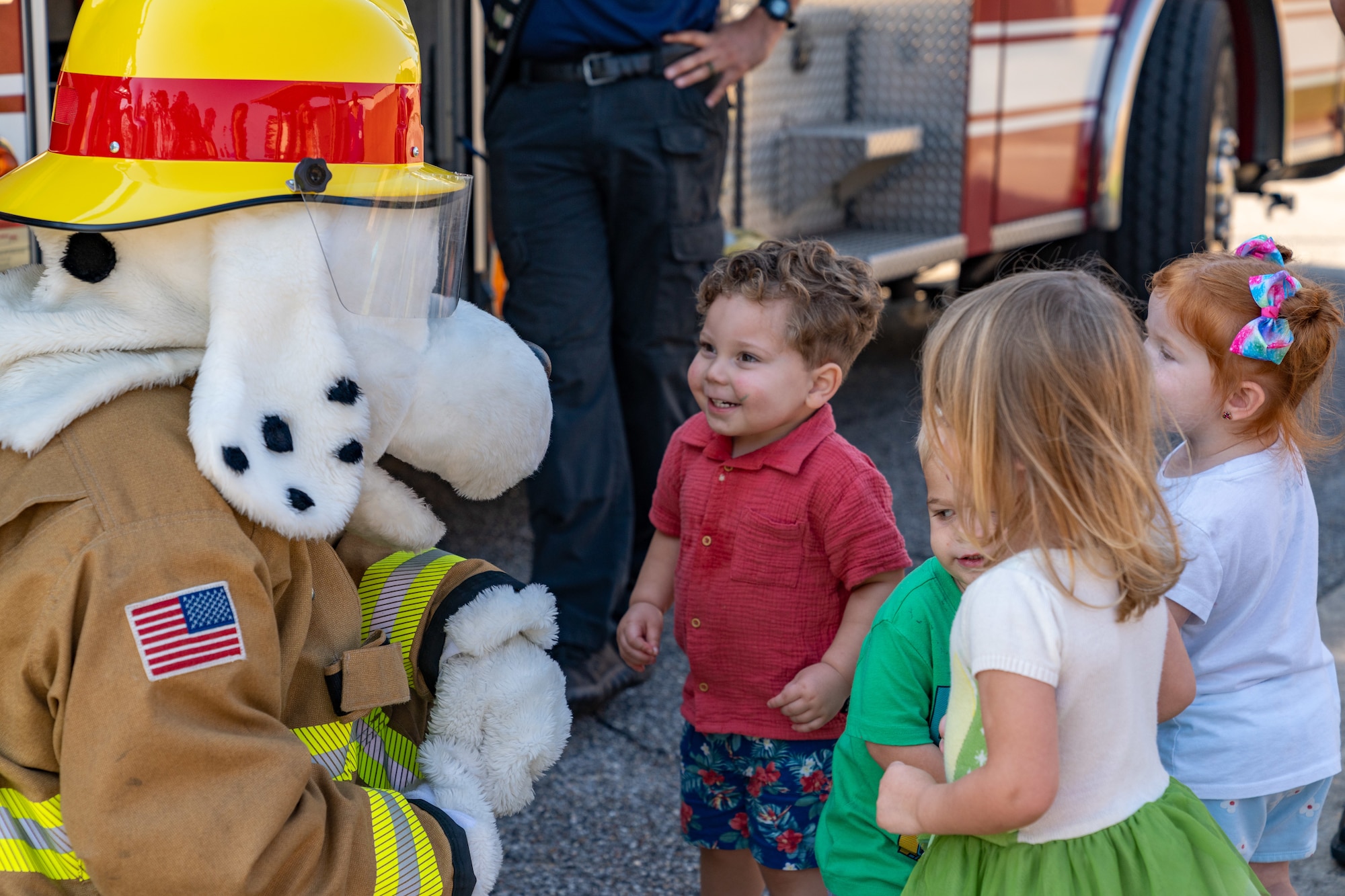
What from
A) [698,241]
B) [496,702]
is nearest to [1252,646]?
[496,702]

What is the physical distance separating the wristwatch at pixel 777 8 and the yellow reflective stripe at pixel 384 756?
218 centimetres

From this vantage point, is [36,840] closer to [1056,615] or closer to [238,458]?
[238,458]

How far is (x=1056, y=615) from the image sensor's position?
134 cm

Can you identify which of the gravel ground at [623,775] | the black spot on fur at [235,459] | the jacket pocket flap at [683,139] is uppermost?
the jacket pocket flap at [683,139]

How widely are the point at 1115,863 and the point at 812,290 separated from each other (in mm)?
910

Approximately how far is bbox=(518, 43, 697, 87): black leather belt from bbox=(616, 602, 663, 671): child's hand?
54.9 inches

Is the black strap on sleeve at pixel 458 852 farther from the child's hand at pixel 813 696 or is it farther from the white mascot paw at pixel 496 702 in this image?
the child's hand at pixel 813 696

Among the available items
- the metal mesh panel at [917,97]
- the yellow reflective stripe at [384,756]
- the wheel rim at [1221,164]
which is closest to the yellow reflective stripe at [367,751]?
the yellow reflective stripe at [384,756]

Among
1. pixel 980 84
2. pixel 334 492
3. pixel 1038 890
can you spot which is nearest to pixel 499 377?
pixel 334 492

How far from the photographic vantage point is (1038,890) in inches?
55.3

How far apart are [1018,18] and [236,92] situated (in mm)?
4249

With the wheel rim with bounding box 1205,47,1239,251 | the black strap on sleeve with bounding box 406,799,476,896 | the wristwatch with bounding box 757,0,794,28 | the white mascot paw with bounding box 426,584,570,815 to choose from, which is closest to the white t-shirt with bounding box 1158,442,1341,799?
the white mascot paw with bounding box 426,584,570,815

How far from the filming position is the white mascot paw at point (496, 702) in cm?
167

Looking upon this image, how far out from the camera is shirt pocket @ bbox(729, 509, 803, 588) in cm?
197
